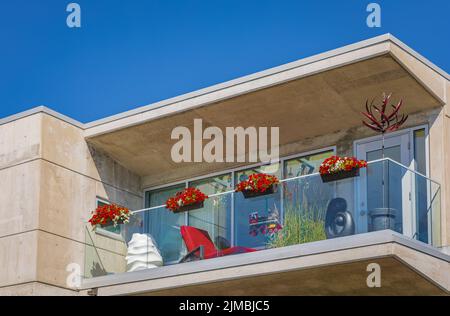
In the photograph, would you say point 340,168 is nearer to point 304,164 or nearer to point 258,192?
point 258,192

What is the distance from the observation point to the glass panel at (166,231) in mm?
18234

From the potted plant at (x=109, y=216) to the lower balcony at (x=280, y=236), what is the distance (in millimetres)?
127

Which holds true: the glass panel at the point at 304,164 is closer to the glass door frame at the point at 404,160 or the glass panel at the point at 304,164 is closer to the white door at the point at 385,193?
the glass door frame at the point at 404,160

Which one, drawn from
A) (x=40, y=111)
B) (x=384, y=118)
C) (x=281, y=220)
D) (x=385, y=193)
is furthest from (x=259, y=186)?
(x=40, y=111)

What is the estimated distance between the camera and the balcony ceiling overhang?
56.6ft

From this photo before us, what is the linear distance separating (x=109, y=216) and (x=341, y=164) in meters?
4.55

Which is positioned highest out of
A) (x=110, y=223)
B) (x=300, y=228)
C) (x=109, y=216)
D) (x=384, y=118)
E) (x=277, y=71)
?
(x=277, y=71)

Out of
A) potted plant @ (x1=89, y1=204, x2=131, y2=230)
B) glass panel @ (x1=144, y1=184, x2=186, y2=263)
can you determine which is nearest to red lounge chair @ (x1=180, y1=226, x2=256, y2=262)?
glass panel @ (x1=144, y1=184, x2=186, y2=263)

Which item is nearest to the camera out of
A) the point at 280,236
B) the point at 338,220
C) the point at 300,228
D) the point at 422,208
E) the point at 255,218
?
the point at 338,220

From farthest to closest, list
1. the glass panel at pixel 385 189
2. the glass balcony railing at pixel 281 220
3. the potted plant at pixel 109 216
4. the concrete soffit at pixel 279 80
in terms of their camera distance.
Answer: the potted plant at pixel 109 216
the concrete soffit at pixel 279 80
the glass balcony railing at pixel 281 220
the glass panel at pixel 385 189

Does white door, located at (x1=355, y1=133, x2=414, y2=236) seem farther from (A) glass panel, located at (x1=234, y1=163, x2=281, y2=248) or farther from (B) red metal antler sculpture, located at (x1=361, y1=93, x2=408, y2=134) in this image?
(A) glass panel, located at (x1=234, y1=163, x2=281, y2=248)

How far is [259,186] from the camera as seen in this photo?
1750 cm

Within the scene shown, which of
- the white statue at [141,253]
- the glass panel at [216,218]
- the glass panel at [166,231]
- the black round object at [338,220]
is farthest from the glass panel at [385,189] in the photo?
the white statue at [141,253]
